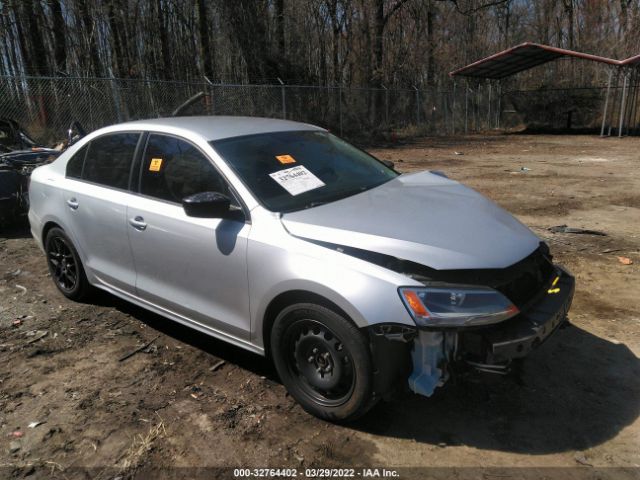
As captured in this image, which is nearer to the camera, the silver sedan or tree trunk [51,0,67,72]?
the silver sedan

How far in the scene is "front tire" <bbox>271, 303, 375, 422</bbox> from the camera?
2564 millimetres

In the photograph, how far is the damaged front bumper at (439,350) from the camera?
8.09 feet

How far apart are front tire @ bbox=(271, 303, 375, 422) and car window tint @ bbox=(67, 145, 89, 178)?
2499mm

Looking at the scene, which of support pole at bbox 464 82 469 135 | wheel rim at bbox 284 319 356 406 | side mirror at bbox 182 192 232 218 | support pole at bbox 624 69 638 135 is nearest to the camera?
wheel rim at bbox 284 319 356 406

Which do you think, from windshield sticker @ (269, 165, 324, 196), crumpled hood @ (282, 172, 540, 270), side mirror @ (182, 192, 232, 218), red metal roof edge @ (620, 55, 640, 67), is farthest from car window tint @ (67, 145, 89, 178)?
red metal roof edge @ (620, 55, 640, 67)

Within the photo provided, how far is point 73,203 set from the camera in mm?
4160

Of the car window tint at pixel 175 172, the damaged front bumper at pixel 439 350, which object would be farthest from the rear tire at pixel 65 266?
the damaged front bumper at pixel 439 350

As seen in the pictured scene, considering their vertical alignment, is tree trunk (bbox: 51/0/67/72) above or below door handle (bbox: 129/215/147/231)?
above

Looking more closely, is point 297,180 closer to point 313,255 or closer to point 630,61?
point 313,255

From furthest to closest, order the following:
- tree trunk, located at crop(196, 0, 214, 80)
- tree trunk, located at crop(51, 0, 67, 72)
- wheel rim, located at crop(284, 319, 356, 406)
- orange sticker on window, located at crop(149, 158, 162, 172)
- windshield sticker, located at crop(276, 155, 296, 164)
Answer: tree trunk, located at crop(196, 0, 214, 80) → tree trunk, located at crop(51, 0, 67, 72) → orange sticker on window, located at crop(149, 158, 162, 172) → windshield sticker, located at crop(276, 155, 296, 164) → wheel rim, located at crop(284, 319, 356, 406)

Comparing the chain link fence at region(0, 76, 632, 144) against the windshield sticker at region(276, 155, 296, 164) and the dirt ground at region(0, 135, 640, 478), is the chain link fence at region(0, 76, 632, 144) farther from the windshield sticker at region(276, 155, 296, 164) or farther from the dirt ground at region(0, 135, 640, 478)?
the windshield sticker at region(276, 155, 296, 164)

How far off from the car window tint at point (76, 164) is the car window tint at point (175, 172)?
927 mm

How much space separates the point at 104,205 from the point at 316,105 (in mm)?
16542

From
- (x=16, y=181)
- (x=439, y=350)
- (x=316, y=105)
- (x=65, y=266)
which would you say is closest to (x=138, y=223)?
(x=65, y=266)
